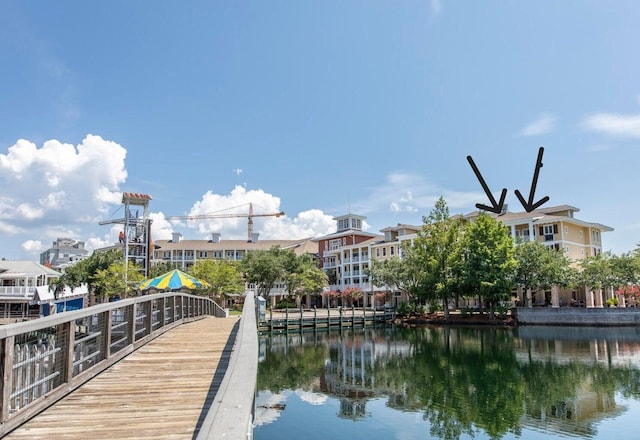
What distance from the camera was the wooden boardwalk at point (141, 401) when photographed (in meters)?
4.60

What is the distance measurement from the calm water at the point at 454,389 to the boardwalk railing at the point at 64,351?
21.0 ft

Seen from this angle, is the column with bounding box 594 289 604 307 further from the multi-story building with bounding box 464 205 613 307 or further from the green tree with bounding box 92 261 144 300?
the green tree with bounding box 92 261 144 300

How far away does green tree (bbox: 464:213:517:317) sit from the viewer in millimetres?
42094

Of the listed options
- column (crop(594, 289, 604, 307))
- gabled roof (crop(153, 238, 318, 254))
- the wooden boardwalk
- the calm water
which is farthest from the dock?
gabled roof (crop(153, 238, 318, 254))

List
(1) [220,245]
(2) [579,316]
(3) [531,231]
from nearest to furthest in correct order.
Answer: (2) [579,316]
(3) [531,231]
(1) [220,245]

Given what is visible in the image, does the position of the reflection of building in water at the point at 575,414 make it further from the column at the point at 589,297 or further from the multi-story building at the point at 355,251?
the multi-story building at the point at 355,251

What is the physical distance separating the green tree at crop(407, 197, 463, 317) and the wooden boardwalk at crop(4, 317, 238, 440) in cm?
3843

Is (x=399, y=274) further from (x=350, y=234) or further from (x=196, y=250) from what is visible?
(x=196, y=250)

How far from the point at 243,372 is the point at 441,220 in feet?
154

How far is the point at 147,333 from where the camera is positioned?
415 inches

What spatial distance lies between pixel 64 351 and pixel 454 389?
51.9 ft

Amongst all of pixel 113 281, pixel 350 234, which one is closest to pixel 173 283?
pixel 113 281

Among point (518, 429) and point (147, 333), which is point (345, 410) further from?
point (147, 333)

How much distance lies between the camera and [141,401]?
5.70 m
